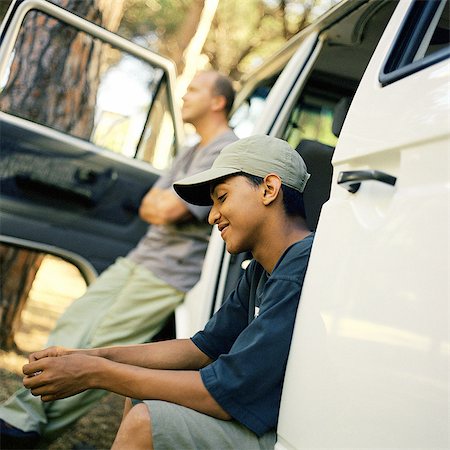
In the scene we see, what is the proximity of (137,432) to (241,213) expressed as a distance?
0.63 metres

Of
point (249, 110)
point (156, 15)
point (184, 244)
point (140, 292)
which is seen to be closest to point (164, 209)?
point (184, 244)

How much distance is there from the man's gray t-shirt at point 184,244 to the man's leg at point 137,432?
1506 millimetres

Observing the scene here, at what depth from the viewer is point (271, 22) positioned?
1005 centimetres

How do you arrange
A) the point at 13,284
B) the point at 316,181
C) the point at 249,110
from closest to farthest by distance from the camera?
the point at 316,181 < the point at 249,110 < the point at 13,284

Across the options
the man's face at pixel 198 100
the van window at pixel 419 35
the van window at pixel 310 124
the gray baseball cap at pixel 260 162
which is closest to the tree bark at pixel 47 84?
the man's face at pixel 198 100

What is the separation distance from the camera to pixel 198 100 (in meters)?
3.63

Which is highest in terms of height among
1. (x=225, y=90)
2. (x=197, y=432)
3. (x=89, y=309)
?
(x=225, y=90)

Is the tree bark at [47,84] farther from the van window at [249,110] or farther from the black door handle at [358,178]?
the black door handle at [358,178]

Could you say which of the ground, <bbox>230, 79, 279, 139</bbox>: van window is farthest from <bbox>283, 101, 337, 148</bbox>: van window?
the ground

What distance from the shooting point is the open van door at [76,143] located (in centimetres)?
352

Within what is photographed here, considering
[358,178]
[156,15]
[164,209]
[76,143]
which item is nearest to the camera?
[358,178]

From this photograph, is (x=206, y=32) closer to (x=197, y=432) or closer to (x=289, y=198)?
(x=289, y=198)

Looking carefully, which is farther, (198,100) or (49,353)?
(198,100)

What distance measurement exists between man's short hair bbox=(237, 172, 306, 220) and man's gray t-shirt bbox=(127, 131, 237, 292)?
3.96 feet
